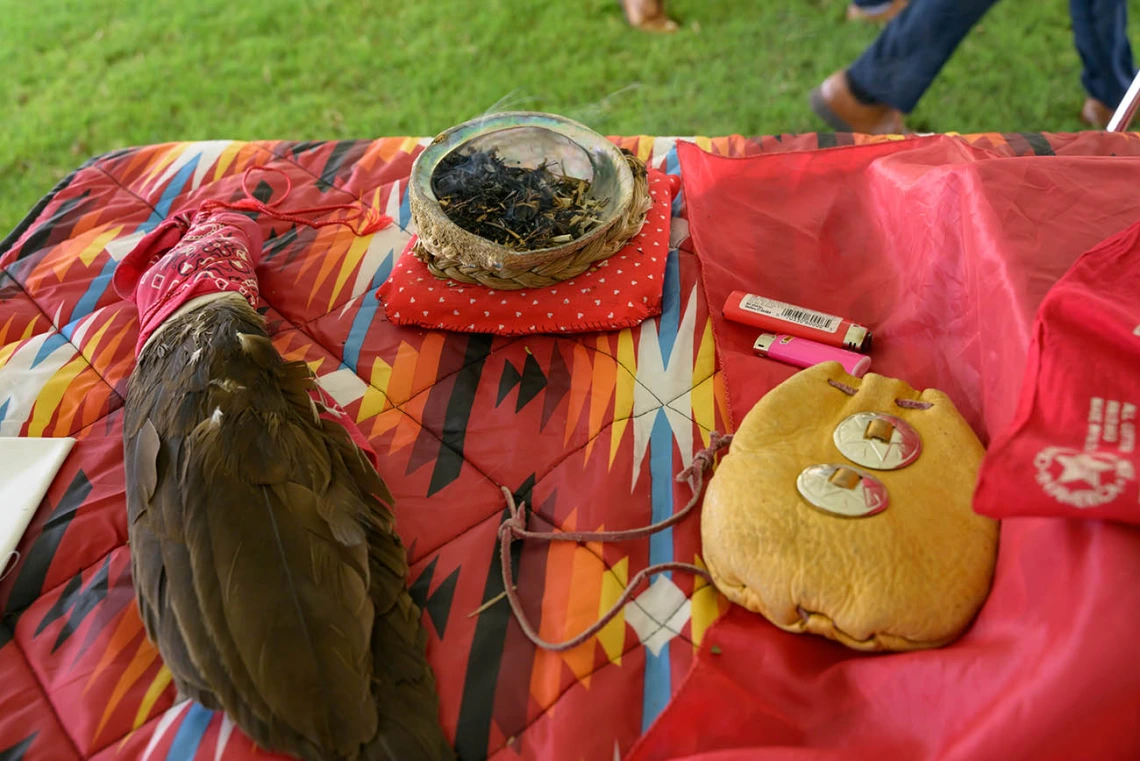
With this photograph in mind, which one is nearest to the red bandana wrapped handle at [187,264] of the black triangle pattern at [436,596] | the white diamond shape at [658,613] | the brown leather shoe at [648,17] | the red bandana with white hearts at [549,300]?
the red bandana with white hearts at [549,300]

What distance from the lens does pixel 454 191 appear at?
1.45 meters

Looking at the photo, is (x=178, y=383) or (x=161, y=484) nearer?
(x=161, y=484)

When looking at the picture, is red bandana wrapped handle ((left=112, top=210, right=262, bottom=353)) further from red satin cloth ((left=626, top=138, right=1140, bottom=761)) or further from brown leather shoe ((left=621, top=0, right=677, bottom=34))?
brown leather shoe ((left=621, top=0, right=677, bottom=34))

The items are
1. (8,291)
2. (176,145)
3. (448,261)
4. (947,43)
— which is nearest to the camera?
(448,261)

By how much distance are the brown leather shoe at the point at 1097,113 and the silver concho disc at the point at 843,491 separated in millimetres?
2044

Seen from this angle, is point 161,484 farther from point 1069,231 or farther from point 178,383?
point 1069,231

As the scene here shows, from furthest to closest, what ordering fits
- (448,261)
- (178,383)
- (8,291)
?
(8,291) < (448,261) < (178,383)

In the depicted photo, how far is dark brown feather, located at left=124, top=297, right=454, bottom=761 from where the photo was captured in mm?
862

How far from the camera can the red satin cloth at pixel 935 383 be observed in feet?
2.42

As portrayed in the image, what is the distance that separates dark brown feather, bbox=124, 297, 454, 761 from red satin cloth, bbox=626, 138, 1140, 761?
300 mm

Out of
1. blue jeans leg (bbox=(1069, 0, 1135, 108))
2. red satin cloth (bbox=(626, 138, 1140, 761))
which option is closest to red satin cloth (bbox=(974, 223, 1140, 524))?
red satin cloth (bbox=(626, 138, 1140, 761))

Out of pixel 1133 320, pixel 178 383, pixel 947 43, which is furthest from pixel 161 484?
pixel 947 43

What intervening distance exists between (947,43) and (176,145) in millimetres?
2001

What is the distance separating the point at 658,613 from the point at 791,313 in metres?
0.55
